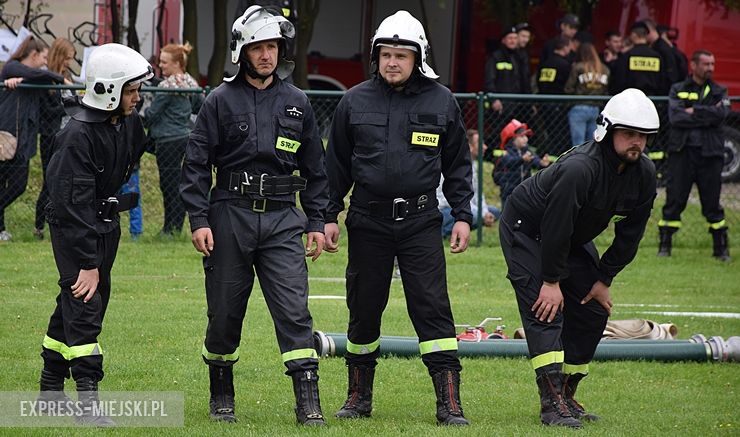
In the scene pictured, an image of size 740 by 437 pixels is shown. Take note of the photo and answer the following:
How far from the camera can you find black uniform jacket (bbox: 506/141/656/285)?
650 cm

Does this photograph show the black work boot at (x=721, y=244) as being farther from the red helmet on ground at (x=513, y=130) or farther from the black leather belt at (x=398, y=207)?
the black leather belt at (x=398, y=207)

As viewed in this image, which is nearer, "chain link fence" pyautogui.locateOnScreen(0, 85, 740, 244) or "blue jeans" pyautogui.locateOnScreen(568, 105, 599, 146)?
"chain link fence" pyautogui.locateOnScreen(0, 85, 740, 244)

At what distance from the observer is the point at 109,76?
6.39m

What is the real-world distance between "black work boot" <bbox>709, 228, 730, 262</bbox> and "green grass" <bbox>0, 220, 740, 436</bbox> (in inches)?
50.9

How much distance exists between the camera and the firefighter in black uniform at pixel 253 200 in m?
6.44

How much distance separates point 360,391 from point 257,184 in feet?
4.40

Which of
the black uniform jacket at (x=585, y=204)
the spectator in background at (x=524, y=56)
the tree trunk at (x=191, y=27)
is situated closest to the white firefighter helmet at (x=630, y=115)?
the black uniform jacket at (x=585, y=204)

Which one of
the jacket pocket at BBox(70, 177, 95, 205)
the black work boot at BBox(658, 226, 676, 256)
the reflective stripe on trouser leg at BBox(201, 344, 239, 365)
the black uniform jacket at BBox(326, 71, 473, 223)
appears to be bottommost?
the black work boot at BBox(658, 226, 676, 256)

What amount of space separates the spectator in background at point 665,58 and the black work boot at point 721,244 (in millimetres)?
3347

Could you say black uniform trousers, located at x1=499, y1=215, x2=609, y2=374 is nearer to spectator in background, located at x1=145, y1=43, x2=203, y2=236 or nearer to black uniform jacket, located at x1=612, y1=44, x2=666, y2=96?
spectator in background, located at x1=145, y1=43, x2=203, y2=236

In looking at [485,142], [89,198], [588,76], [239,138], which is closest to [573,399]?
[239,138]

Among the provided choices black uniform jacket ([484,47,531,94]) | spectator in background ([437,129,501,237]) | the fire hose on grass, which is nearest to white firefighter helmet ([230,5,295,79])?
the fire hose on grass

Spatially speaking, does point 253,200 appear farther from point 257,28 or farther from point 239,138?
point 257,28

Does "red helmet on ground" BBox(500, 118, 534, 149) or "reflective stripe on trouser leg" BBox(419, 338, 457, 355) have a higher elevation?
"red helmet on ground" BBox(500, 118, 534, 149)
